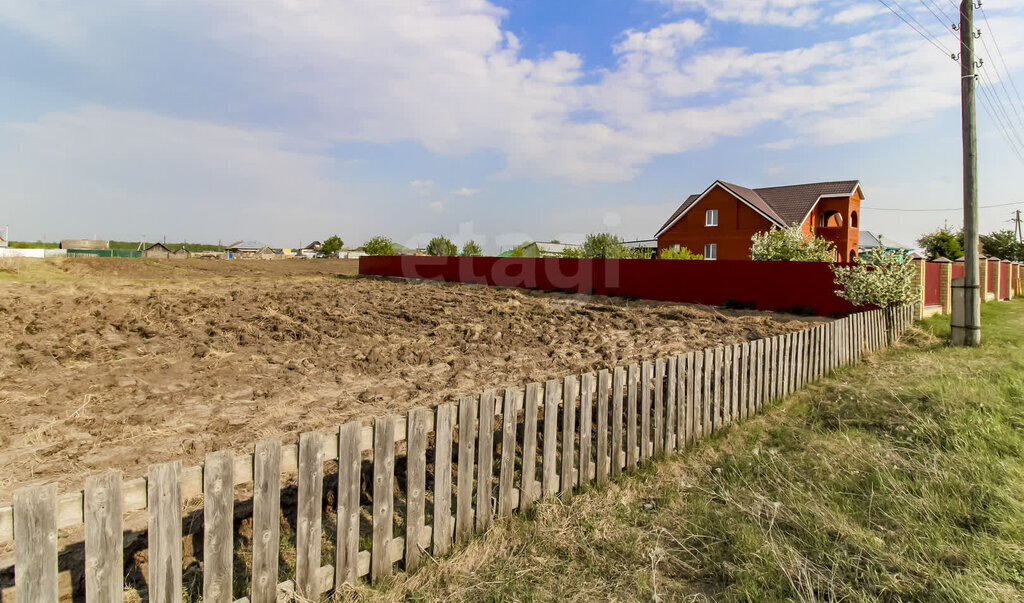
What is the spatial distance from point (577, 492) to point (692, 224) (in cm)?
3139

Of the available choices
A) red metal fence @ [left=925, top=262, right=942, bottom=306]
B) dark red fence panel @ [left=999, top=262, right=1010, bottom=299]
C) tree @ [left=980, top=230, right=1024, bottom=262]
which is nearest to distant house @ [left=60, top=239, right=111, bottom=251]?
red metal fence @ [left=925, top=262, right=942, bottom=306]

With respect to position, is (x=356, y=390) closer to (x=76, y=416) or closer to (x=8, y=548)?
(x=76, y=416)

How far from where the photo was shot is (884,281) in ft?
34.0

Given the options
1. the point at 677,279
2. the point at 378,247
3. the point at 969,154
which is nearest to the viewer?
the point at 969,154

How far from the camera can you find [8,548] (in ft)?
9.57

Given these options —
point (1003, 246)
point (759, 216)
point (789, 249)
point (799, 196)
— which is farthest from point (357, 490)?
point (1003, 246)

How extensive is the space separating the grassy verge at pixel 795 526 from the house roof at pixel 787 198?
2792cm

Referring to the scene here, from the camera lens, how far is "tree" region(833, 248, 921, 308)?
406 inches

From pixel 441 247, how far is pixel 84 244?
193ft

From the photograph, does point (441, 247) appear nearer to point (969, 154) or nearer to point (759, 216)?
point (759, 216)

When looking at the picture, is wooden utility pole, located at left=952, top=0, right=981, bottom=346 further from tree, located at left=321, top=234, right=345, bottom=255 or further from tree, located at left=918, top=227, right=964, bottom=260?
tree, located at left=321, top=234, right=345, bottom=255

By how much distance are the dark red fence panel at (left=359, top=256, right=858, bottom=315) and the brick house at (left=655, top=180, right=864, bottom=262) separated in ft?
39.8

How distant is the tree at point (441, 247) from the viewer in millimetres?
59719

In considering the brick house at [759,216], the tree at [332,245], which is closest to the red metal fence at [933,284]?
the brick house at [759,216]
